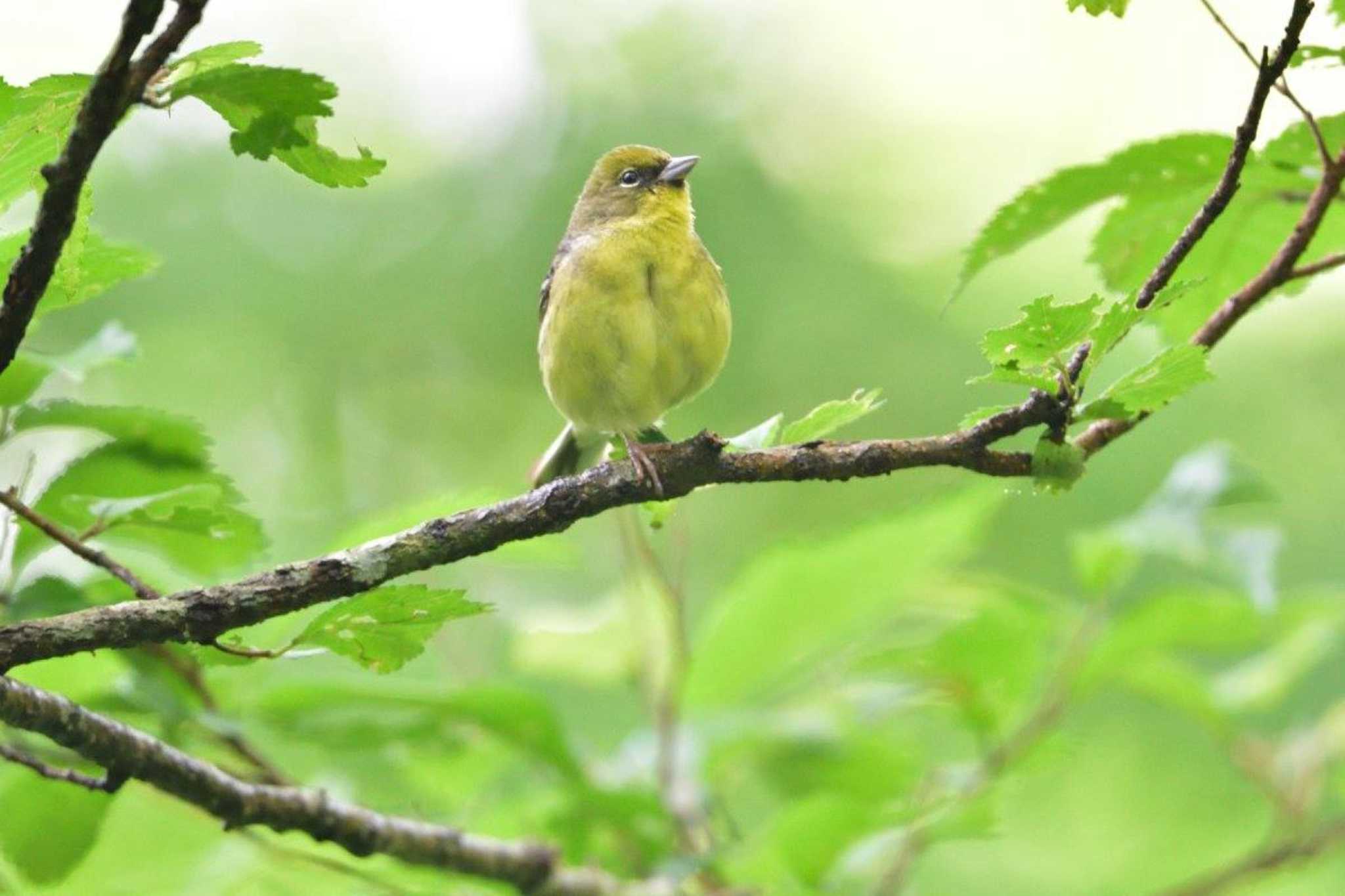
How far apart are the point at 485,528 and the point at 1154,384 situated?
86cm

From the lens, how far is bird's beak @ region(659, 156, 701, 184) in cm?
452

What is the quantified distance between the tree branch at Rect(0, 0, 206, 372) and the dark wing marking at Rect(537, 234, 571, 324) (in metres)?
2.37

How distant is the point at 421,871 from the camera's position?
10.00ft

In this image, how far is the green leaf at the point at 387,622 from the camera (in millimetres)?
2020

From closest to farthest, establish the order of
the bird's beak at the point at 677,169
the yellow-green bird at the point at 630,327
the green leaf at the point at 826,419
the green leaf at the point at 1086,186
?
the green leaf at the point at 826,419
the green leaf at the point at 1086,186
the yellow-green bird at the point at 630,327
the bird's beak at the point at 677,169

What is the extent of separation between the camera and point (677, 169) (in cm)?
455

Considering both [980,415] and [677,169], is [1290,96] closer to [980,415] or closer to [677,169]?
[980,415]

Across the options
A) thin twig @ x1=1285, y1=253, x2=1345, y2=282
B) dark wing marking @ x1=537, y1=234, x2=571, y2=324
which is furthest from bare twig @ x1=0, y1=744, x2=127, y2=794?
dark wing marking @ x1=537, y1=234, x2=571, y2=324

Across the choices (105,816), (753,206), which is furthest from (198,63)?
(753,206)

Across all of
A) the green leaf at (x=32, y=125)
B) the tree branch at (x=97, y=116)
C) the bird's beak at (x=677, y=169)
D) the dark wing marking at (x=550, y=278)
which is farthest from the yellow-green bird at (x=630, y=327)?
the tree branch at (x=97, y=116)

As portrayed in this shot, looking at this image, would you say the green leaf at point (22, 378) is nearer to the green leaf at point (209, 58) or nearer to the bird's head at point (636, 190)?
the green leaf at point (209, 58)

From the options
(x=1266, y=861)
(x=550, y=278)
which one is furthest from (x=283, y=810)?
(x=1266, y=861)

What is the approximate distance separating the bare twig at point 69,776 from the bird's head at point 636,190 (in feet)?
7.57

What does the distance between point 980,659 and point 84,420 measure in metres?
2.00
